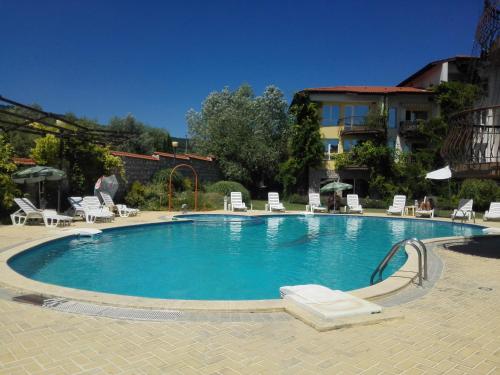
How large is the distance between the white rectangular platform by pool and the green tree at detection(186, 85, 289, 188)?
2269 centimetres

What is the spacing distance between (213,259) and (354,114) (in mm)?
22386

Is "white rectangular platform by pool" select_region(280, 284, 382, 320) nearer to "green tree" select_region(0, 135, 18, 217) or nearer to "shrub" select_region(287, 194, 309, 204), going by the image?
"green tree" select_region(0, 135, 18, 217)

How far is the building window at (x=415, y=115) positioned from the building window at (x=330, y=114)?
5.24 m

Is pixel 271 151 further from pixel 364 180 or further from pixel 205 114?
pixel 205 114

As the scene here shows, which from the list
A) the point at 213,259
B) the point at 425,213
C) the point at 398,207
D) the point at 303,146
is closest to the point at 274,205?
the point at 398,207

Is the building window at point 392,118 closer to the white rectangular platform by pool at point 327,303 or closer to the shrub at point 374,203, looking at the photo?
the shrub at point 374,203

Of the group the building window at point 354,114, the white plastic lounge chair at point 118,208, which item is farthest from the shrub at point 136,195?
the building window at point 354,114

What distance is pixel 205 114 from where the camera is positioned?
40594mm

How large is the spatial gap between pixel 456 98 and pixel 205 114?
2417cm

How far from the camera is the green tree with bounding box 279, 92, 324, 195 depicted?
27.6 m

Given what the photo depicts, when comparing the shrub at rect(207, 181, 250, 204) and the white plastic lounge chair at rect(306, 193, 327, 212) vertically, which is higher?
the shrub at rect(207, 181, 250, 204)

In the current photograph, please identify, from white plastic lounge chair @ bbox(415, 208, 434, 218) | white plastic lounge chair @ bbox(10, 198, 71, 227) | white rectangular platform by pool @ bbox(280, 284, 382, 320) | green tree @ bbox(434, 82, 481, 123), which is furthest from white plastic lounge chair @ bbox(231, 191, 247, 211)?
green tree @ bbox(434, 82, 481, 123)

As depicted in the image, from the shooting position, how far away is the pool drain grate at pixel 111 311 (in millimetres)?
4293

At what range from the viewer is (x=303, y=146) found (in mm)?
27766
